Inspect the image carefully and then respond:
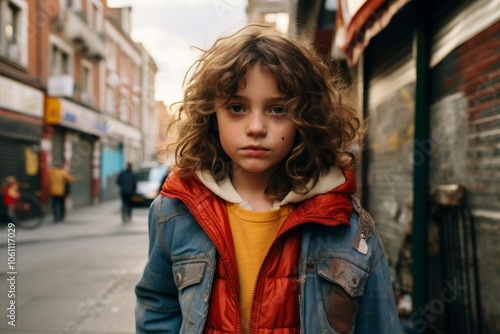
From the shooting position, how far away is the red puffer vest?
131cm

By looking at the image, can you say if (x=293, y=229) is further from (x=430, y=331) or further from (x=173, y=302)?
(x=430, y=331)

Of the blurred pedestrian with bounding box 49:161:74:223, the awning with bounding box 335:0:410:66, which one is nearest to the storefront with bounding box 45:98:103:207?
the blurred pedestrian with bounding box 49:161:74:223

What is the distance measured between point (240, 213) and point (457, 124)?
2.35m

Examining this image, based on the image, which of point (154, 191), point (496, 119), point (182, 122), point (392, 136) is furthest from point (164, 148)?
point (154, 191)

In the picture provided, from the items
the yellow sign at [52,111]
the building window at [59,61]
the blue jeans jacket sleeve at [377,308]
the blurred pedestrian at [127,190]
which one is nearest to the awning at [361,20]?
the blue jeans jacket sleeve at [377,308]

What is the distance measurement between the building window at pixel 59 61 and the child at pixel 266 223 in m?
16.6

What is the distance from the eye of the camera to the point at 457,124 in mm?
3238

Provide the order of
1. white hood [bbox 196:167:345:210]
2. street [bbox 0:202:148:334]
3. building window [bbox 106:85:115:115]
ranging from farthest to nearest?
building window [bbox 106:85:115:115] → street [bbox 0:202:148:334] → white hood [bbox 196:167:345:210]

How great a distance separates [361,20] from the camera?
3.80 meters

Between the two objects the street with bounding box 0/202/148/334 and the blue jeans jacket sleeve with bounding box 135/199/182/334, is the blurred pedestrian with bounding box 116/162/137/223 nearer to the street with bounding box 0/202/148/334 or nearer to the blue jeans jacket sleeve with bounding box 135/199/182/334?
the street with bounding box 0/202/148/334

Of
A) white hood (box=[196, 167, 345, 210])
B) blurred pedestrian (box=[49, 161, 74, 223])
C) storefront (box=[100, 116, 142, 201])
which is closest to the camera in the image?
white hood (box=[196, 167, 345, 210])

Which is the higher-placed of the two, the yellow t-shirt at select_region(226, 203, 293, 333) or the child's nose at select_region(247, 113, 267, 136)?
the child's nose at select_region(247, 113, 267, 136)

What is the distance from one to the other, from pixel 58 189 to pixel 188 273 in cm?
1228

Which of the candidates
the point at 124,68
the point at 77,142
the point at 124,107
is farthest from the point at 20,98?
the point at 124,68
